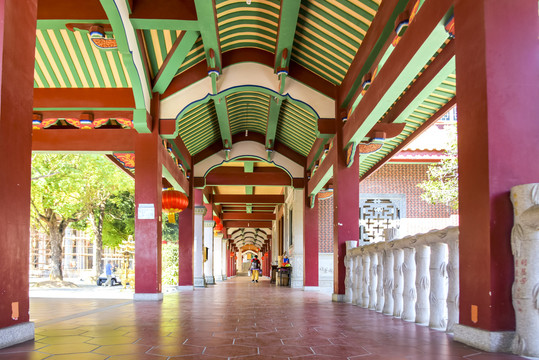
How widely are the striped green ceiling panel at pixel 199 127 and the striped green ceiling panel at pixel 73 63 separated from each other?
6.64 ft

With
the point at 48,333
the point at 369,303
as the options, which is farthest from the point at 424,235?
the point at 48,333

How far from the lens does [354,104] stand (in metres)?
8.09

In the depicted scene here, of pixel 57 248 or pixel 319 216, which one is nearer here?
pixel 319 216

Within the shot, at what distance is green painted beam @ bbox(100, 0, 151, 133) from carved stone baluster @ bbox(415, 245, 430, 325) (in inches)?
191

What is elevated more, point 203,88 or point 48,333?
point 203,88

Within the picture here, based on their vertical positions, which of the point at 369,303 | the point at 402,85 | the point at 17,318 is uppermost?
the point at 402,85

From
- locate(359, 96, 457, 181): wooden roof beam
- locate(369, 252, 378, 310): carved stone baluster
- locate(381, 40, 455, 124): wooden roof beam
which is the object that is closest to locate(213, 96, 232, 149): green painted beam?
locate(381, 40, 455, 124): wooden roof beam

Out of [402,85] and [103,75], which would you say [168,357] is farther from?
[103,75]

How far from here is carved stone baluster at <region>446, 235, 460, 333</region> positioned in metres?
4.02

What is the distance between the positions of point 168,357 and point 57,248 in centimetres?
1568

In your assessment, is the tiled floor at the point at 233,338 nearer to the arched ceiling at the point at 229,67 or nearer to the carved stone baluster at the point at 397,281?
the carved stone baluster at the point at 397,281

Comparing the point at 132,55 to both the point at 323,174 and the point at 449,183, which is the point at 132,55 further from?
the point at 449,183

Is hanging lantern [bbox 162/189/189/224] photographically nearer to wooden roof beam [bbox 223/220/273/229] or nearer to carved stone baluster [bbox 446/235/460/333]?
carved stone baluster [bbox 446/235/460/333]

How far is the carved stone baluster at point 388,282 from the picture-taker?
592cm
